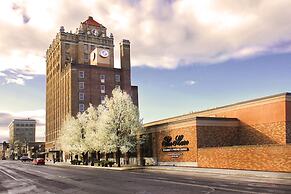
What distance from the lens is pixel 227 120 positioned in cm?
4731

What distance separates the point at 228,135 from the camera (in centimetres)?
4716

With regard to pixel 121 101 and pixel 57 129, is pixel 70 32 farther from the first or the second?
pixel 121 101

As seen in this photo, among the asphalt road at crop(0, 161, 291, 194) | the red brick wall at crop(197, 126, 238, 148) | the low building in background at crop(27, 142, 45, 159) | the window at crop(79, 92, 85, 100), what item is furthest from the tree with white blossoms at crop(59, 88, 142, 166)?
the low building in background at crop(27, 142, 45, 159)

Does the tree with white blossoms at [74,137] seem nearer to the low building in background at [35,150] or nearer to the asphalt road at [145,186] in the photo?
the asphalt road at [145,186]

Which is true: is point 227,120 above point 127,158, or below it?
above

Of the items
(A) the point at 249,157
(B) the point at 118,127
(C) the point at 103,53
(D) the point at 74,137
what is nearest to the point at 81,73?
(C) the point at 103,53

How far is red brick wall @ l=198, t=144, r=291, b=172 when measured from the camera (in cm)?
3238

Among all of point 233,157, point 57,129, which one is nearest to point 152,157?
point 233,157

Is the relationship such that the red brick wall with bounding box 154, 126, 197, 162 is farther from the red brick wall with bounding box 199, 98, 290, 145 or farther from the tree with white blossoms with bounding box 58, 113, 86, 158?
the tree with white blossoms with bounding box 58, 113, 86, 158

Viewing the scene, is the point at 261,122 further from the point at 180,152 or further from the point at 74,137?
the point at 74,137

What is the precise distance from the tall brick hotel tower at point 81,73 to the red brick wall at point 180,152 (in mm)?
52205

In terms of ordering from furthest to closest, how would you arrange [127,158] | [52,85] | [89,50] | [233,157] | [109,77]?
[52,85] → [89,50] → [109,77] → [127,158] → [233,157]

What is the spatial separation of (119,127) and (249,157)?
2234cm

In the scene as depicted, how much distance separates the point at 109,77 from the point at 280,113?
7444 cm
